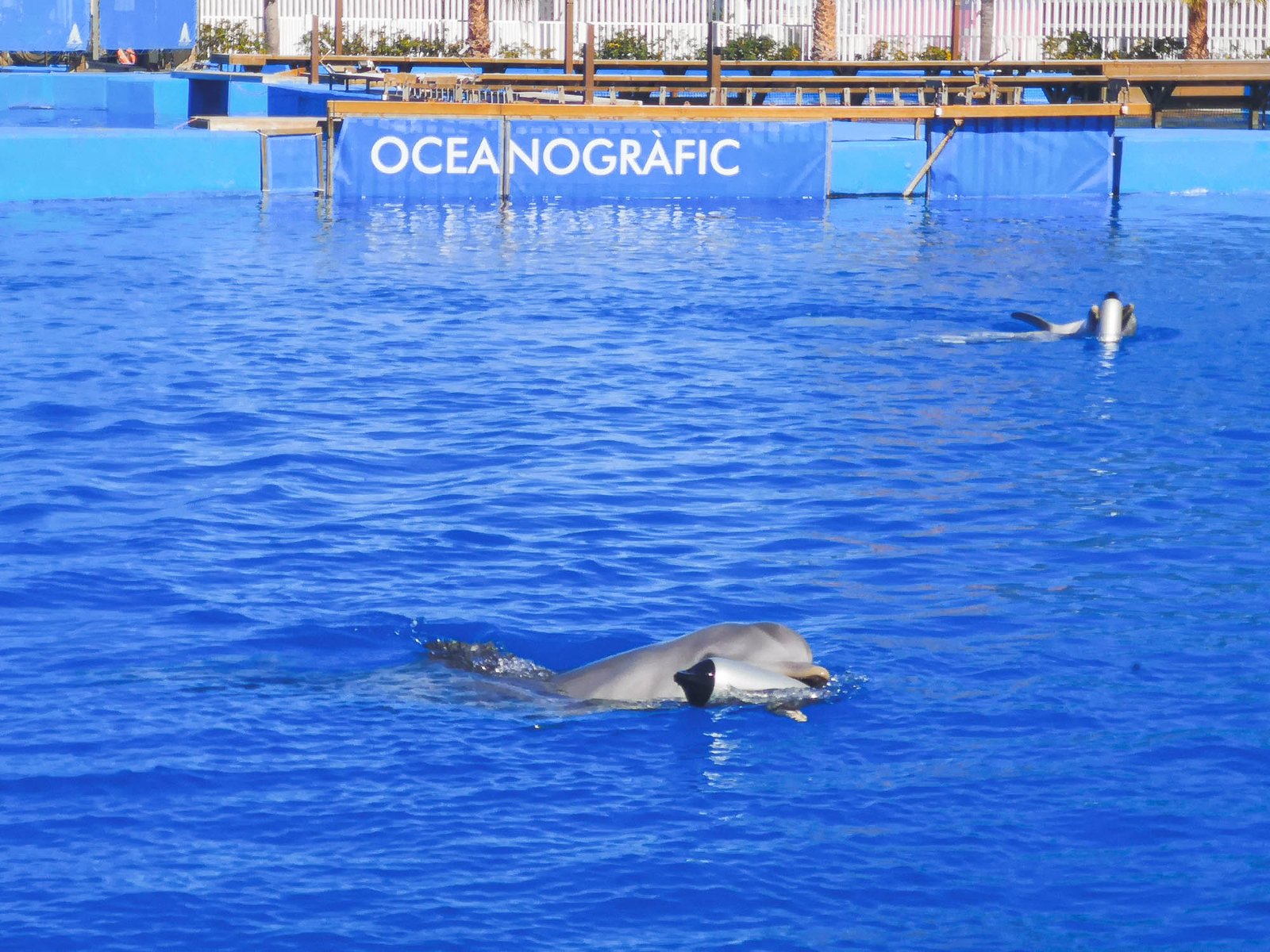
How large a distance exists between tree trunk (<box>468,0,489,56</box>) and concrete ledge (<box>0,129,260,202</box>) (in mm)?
14325

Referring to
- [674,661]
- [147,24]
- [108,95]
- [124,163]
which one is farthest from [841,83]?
[674,661]

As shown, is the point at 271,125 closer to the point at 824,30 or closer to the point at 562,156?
the point at 562,156

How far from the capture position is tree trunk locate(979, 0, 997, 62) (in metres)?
35.7

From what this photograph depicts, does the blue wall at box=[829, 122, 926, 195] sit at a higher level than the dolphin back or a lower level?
higher

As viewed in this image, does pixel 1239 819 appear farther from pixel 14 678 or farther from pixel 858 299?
pixel 858 299

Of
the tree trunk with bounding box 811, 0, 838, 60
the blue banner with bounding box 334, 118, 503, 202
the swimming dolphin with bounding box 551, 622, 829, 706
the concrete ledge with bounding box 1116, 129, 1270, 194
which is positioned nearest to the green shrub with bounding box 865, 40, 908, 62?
the tree trunk with bounding box 811, 0, 838, 60

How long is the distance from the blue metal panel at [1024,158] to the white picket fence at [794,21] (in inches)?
439

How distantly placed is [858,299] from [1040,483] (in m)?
6.20

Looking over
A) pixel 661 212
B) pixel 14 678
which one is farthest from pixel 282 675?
pixel 661 212

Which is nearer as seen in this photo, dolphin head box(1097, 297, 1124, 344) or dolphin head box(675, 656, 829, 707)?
dolphin head box(675, 656, 829, 707)

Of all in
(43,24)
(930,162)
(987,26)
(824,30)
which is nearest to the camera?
(930,162)

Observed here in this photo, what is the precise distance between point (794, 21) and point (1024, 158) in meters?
15.5

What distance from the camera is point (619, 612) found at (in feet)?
26.9

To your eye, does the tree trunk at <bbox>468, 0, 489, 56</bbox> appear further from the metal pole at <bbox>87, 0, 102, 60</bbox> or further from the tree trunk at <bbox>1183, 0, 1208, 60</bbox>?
the tree trunk at <bbox>1183, 0, 1208, 60</bbox>
